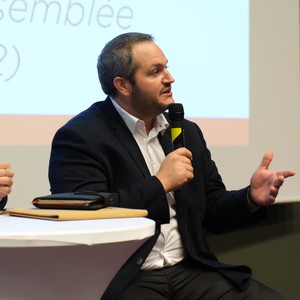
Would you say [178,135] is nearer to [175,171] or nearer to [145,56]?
[175,171]

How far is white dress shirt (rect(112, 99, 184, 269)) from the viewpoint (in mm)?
2020

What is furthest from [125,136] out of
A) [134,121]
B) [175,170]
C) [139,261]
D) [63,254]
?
[63,254]

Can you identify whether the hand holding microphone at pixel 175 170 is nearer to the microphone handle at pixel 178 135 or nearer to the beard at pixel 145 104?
the microphone handle at pixel 178 135

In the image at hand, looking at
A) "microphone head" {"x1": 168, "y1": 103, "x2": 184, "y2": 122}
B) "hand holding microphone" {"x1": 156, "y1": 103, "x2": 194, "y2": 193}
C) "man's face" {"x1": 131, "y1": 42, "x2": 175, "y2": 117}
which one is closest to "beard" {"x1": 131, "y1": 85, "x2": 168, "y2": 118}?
"man's face" {"x1": 131, "y1": 42, "x2": 175, "y2": 117}

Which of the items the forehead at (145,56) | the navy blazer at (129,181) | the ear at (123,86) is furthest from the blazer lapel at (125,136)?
the forehead at (145,56)

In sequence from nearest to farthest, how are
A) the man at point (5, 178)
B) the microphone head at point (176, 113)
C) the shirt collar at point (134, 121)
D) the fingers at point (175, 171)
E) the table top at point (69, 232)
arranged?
the table top at point (69, 232)
the man at point (5, 178)
the fingers at point (175, 171)
the microphone head at point (176, 113)
the shirt collar at point (134, 121)

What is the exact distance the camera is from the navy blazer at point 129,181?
188cm

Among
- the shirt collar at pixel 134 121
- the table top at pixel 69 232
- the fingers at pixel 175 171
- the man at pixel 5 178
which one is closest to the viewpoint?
the table top at pixel 69 232

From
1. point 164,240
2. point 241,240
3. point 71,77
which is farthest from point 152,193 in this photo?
point 241,240

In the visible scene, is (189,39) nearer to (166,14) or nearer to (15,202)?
(166,14)

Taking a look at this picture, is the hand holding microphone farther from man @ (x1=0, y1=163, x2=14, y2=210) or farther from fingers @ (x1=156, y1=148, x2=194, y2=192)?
man @ (x1=0, y1=163, x2=14, y2=210)

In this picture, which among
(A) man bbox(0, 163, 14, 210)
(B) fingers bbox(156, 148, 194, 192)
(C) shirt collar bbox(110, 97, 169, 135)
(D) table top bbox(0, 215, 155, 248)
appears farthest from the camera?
(C) shirt collar bbox(110, 97, 169, 135)

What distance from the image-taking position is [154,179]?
1896mm

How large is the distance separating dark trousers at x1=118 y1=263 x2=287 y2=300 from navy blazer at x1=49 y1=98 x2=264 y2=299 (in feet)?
0.11
